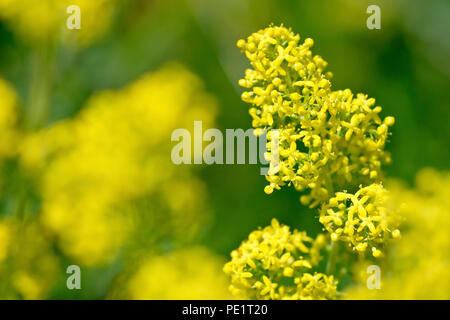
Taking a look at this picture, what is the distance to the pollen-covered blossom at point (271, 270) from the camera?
69.6 inches

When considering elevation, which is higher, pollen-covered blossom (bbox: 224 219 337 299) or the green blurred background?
the green blurred background

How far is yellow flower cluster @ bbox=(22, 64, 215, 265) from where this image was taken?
3.30 metres

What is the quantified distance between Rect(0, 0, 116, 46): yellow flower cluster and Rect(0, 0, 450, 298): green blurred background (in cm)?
38

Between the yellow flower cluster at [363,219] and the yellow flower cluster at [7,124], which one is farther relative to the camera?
the yellow flower cluster at [7,124]

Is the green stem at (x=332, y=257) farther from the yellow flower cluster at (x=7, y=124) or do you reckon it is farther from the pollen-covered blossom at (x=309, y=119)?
the yellow flower cluster at (x=7, y=124)

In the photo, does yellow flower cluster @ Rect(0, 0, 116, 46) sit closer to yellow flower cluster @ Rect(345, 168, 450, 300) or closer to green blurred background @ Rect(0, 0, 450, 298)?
green blurred background @ Rect(0, 0, 450, 298)

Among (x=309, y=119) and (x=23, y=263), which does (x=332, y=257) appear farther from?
(x=23, y=263)

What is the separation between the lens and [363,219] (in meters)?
1.60

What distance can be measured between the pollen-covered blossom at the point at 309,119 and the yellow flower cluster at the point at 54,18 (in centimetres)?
210

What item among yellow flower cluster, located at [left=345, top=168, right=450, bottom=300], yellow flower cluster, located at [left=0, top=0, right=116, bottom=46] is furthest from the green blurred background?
yellow flower cluster, located at [left=345, top=168, right=450, bottom=300]

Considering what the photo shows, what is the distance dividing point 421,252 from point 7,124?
250 cm

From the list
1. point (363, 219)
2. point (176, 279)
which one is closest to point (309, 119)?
point (363, 219)

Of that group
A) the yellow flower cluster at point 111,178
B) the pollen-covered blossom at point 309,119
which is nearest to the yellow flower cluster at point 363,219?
the pollen-covered blossom at point 309,119
